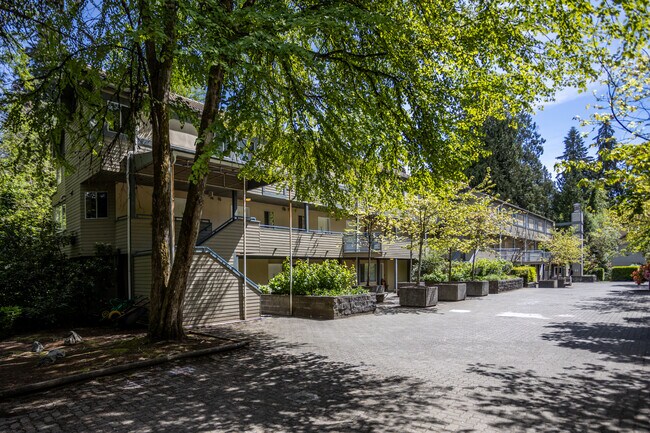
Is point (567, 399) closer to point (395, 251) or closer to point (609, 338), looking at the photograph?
point (609, 338)

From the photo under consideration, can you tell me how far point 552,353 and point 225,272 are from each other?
971 centimetres

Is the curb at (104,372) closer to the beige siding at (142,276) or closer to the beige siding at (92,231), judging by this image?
the beige siding at (142,276)

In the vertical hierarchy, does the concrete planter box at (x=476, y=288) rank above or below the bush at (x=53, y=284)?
below

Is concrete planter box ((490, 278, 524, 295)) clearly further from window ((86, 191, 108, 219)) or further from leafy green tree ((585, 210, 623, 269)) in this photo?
window ((86, 191, 108, 219))

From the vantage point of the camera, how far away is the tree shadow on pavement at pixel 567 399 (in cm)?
534

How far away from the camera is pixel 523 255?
165 feet

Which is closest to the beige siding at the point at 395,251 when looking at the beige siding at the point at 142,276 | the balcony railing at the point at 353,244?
the balcony railing at the point at 353,244

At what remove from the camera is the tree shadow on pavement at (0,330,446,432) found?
212 inches

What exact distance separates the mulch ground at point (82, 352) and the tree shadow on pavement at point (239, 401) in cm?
88

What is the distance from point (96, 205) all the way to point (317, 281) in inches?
380

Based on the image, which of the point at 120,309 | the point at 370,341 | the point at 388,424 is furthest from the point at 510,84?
the point at 120,309

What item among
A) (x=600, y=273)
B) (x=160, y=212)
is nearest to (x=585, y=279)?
(x=600, y=273)

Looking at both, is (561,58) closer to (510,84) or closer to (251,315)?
(510,84)

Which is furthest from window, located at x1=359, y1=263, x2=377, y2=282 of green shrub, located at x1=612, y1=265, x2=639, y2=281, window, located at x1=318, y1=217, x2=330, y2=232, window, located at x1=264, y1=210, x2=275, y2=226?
green shrub, located at x1=612, y1=265, x2=639, y2=281
